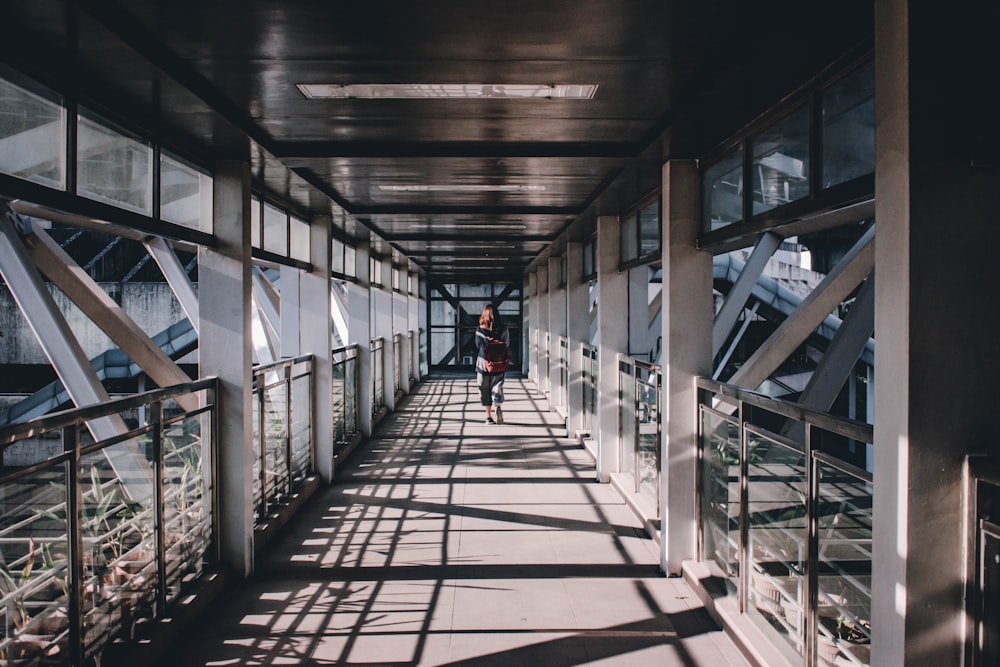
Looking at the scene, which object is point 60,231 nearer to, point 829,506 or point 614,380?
point 614,380

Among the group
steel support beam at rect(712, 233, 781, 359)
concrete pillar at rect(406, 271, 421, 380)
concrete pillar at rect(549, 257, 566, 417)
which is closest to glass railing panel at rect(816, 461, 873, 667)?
steel support beam at rect(712, 233, 781, 359)

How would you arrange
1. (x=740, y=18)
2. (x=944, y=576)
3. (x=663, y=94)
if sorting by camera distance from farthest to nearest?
1. (x=663, y=94)
2. (x=740, y=18)
3. (x=944, y=576)

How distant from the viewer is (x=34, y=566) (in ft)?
8.75

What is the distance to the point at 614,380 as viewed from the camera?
730cm

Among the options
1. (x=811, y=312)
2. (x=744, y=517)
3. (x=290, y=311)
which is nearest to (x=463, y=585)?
(x=744, y=517)

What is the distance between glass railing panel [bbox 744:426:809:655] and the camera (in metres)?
3.02

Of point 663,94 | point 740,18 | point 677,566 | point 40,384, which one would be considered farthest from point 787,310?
point 40,384

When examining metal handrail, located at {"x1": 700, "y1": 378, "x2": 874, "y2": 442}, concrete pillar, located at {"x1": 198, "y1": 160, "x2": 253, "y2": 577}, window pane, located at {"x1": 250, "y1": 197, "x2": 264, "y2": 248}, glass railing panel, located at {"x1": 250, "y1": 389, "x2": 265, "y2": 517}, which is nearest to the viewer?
metal handrail, located at {"x1": 700, "y1": 378, "x2": 874, "y2": 442}

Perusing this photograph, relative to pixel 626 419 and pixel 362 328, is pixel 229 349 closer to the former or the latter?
pixel 626 419

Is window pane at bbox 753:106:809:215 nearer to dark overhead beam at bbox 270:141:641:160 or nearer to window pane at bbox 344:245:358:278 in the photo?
dark overhead beam at bbox 270:141:641:160

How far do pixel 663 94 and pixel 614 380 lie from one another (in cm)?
409

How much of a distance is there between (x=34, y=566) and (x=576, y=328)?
745cm

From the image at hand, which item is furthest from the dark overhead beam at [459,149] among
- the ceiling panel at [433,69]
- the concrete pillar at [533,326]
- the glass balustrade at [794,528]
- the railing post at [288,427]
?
the concrete pillar at [533,326]

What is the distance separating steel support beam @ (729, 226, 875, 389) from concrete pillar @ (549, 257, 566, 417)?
5227 millimetres
